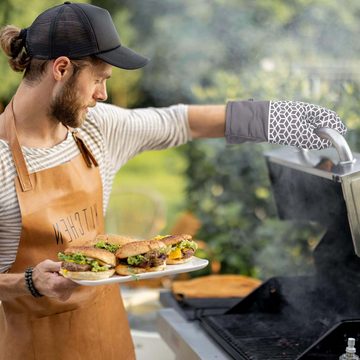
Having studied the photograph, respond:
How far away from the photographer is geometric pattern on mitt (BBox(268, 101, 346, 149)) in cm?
259

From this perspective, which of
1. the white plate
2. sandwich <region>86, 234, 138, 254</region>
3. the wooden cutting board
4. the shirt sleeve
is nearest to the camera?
the white plate

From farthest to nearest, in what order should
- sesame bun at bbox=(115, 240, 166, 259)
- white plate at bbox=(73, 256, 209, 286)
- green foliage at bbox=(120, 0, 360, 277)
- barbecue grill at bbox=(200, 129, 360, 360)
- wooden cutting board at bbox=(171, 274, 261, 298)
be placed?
green foliage at bbox=(120, 0, 360, 277) < wooden cutting board at bbox=(171, 274, 261, 298) < barbecue grill at bbox=(200, 129, 360, 360) < sesame bun at bbox=(115, 240, 166, 259) < white plate at bbox=(73, 256, 209, 286)

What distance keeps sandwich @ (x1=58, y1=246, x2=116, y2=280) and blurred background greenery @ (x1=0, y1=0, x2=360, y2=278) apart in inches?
80.9

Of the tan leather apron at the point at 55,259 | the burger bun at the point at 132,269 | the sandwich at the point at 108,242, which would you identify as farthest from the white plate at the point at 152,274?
the tan leather apron at the point at 55,259

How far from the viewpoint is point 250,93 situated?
4.88 m

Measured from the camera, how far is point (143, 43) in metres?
7.27

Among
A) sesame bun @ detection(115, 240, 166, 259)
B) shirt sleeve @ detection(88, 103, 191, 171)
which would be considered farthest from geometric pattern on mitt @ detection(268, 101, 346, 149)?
sesame bun @ detection(115, 240, 166, 259)

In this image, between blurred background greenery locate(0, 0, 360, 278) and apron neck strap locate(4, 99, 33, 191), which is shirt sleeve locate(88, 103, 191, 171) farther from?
blurred background greenery locate(0, 0, 360, 278)

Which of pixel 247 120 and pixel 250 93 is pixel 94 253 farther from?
pixel 250 93

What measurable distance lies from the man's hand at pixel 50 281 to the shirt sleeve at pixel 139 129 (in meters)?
0.65

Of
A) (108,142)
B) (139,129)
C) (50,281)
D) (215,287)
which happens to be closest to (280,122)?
(139,129)

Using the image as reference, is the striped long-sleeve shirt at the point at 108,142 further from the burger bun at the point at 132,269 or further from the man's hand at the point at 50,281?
the burger bun at the point at 132,269

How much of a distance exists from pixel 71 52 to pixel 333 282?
151cm

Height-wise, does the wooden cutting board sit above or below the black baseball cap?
below
